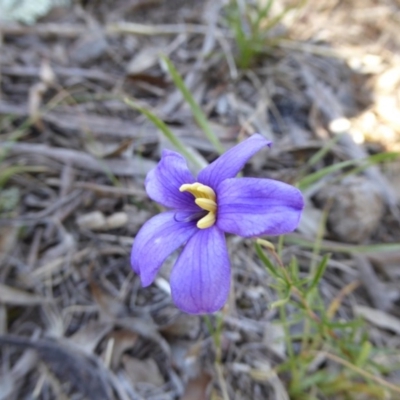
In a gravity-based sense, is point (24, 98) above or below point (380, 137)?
above

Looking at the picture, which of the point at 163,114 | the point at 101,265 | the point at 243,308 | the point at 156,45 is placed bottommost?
the point at 243,308

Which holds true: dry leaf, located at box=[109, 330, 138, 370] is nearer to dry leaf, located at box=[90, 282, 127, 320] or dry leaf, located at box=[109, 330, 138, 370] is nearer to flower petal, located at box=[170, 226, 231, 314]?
dry leaf, located at box=[90, 282, 127, 320]

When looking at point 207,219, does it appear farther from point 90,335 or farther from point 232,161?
point 90,335

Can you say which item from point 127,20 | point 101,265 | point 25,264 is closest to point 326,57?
point 127,20

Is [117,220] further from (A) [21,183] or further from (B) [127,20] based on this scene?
(B) [127,20]

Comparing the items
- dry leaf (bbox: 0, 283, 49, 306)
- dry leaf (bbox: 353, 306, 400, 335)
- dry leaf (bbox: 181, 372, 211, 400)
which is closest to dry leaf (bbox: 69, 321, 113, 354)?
dry leaf (bbox: 0, 283, 49, 306)

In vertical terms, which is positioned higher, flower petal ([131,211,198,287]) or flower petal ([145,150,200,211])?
flower petal ([145,150,200,211])

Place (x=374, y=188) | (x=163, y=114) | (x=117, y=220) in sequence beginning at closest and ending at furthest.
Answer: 1. (x=117, y=220)
2. (x=374, y=188)
3. (x=163, y=114)
